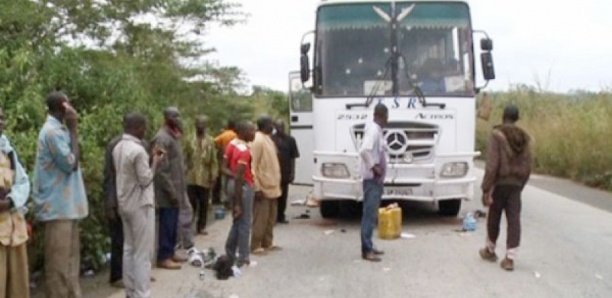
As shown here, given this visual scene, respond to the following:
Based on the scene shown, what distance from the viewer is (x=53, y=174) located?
6.75 m

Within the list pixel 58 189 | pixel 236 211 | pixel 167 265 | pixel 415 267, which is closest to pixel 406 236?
pixel 415 267

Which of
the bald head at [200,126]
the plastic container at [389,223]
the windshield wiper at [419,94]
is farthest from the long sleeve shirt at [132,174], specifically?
the windshield wiper at [419,94]

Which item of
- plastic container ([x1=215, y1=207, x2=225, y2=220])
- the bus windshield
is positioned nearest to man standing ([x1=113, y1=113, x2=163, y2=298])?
the bus windshield

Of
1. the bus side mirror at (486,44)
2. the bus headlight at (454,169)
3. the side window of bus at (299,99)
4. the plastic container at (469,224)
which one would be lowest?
the plastic container at (469,224)

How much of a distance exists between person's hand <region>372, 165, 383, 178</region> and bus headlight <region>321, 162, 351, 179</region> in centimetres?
253

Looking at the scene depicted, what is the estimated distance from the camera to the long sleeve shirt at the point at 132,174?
23.8 feet

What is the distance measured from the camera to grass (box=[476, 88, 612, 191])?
2367 cm

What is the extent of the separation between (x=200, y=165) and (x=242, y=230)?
2484 mm

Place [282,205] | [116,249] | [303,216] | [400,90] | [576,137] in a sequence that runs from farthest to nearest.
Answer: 1. [576,137]
2. [303,216]
3. [282,205]
4. [400,90]
5. [116,249]

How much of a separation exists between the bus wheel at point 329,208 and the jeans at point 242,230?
4325 millimetres

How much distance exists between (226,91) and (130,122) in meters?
13.4

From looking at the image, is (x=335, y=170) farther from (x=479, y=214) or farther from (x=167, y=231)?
(x=167, y=231)

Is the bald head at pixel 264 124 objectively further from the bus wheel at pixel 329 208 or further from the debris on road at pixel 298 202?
the debris on road at pixel 298 202

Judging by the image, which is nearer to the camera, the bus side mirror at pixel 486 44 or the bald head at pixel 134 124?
the bald head at pixel 134 124
